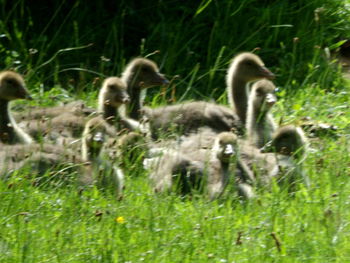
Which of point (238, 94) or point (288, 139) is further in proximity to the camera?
point (238, 94)

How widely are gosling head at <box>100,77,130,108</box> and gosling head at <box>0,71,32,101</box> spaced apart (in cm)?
68

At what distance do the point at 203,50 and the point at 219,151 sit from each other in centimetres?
316

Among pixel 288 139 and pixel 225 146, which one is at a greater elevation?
pixel 225 146

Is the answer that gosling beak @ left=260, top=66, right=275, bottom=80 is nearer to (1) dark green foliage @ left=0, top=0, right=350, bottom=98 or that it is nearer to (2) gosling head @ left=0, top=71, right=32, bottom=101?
(1) dark green foliage @ left=0, top=0, right=350, bottom=98

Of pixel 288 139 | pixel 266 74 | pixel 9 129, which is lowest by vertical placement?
pixel 266 74

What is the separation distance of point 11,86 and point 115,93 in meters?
0.83

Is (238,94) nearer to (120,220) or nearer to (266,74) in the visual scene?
(266,74)

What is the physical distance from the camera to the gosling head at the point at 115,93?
8.02 m

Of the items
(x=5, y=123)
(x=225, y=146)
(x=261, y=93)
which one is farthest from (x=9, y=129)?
(x=261, y=93)

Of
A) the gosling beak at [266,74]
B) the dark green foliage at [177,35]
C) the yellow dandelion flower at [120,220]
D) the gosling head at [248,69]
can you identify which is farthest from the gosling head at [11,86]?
the yellow dandelion flower at [120,220]

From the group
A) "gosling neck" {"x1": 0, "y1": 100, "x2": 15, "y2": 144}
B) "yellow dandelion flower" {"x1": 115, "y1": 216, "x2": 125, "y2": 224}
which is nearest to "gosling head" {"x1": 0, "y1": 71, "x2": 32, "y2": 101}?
"gosling neck" {"x1": 0, "y1": 100, "x2": 15, "y2": 144}

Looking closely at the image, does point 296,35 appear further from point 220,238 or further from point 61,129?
point 220,238

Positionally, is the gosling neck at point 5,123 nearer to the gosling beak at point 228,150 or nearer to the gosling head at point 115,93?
the gosling head at point 115,93

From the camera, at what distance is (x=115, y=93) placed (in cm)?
805
